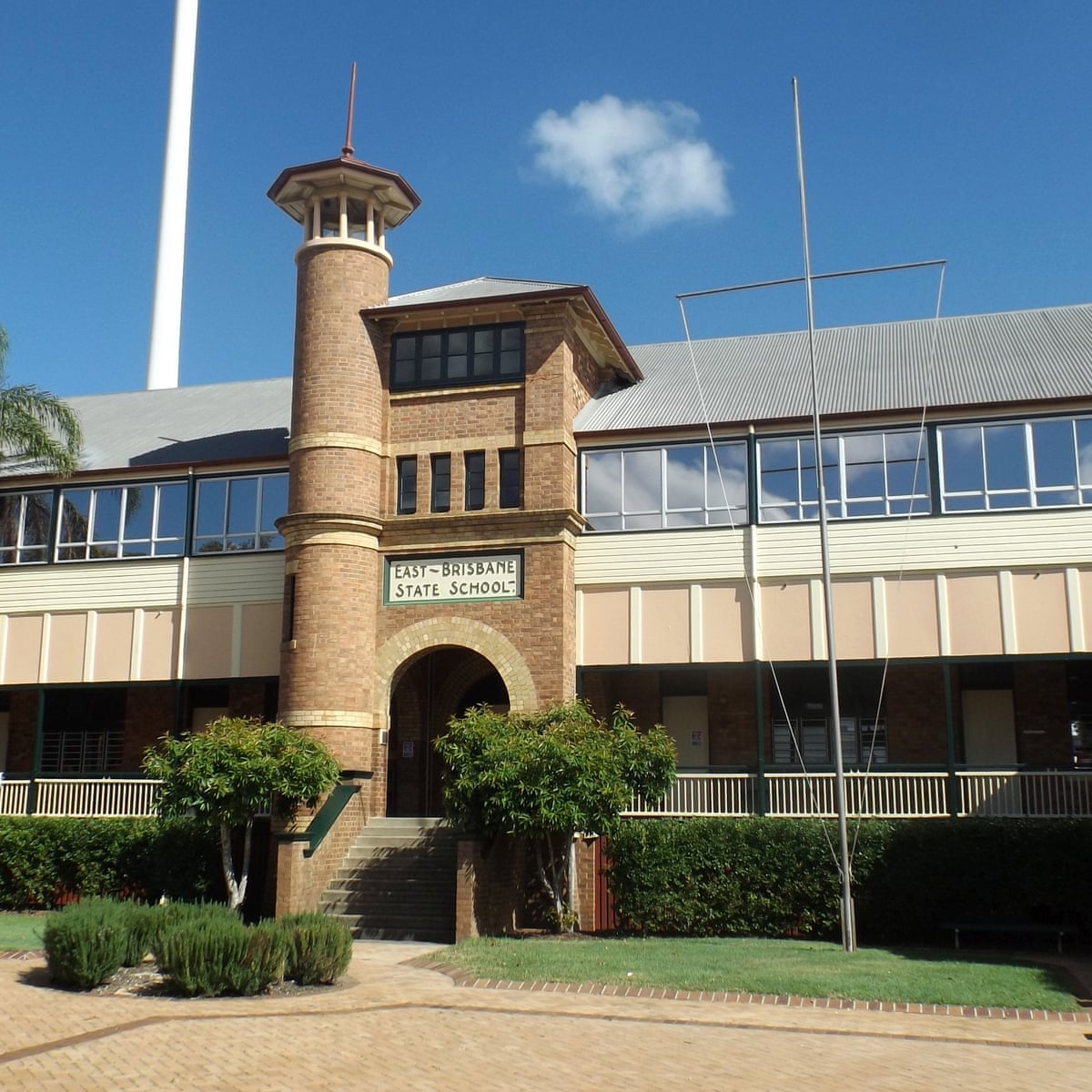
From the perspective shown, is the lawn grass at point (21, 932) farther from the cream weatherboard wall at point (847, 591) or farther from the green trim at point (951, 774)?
the green trim at point (951, 774)

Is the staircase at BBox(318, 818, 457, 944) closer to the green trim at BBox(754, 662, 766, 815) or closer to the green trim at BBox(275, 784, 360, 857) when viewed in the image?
the green trim at BBox(275, 784, 360, 857)

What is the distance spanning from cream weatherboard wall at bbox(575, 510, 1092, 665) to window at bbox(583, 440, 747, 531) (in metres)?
0.48

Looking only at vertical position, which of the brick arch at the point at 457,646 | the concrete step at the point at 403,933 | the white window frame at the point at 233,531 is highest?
the white window frame at the point at 233,531

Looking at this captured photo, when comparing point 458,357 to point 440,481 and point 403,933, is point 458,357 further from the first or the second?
point 403,933

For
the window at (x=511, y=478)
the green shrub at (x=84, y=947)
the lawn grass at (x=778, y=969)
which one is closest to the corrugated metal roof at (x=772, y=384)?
the window at (x=511, y=478)

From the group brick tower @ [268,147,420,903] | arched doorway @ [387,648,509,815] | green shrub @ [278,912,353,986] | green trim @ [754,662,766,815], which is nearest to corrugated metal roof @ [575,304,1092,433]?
brick tower @ [268,147,420,903]

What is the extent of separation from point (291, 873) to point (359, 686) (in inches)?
159

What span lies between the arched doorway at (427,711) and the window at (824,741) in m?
5.66

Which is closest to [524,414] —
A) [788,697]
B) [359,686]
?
[359,686]

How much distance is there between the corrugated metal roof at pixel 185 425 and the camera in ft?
93.3

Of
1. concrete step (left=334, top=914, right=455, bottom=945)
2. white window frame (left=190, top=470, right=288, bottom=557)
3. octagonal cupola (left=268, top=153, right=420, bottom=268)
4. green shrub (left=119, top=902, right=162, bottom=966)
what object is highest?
octagonal cupola (left=268, top=153, right=420, bottom=268)

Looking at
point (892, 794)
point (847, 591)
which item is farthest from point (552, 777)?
point (847, 591)

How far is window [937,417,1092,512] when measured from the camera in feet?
76.7

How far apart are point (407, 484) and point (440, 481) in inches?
26.9
